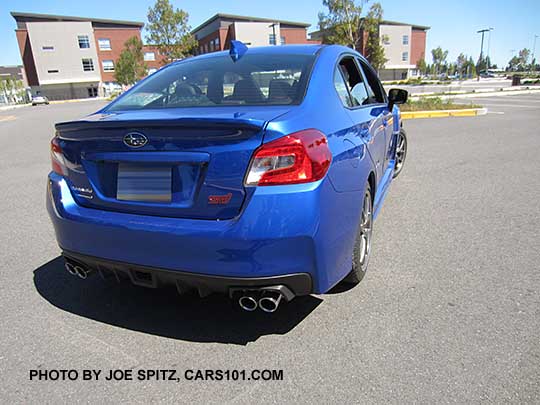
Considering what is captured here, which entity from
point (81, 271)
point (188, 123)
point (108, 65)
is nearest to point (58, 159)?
point (81, 271)

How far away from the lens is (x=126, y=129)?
6.56 ft

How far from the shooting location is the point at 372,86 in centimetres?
387

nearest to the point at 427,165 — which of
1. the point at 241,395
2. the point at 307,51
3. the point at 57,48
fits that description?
the point at 307,51

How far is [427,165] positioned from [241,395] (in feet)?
17.6

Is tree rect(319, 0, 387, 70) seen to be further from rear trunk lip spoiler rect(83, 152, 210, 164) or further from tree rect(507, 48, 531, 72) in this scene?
tree rect(507, 48, 531, 72)

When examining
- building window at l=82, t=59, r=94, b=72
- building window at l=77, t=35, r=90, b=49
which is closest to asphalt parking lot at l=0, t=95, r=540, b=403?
building window at l=82, t=59, r=94, b=72

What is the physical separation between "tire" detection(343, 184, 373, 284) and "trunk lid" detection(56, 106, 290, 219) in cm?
96

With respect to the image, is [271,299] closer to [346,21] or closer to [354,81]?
[354,81]

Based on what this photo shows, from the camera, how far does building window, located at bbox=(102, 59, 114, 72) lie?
211 feet

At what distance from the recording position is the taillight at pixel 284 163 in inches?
70.6

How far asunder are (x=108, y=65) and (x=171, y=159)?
71539mm

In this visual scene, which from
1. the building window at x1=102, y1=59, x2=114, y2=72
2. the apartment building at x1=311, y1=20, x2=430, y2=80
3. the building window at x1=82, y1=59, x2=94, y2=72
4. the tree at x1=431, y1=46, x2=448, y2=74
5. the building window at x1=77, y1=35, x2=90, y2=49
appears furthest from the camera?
the tree at x1=431, y1=46, x2=448, y2=74

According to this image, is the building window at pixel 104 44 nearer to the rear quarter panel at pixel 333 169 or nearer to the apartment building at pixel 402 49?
the apartment building at pixel 402 49

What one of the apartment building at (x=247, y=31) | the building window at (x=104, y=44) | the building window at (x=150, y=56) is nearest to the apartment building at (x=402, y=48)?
the apartment building at (x=247, y=31)
